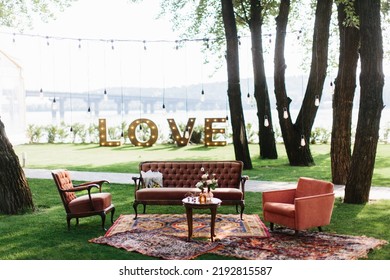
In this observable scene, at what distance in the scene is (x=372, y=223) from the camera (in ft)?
25.5

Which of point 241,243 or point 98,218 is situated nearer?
point 241,243

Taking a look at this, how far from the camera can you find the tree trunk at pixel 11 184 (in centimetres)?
858

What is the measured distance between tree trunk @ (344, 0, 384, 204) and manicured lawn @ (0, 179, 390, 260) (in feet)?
1.58

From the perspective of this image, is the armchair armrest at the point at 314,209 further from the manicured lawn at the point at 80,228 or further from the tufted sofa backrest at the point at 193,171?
the tufted sofa backrest at the point at 193,171

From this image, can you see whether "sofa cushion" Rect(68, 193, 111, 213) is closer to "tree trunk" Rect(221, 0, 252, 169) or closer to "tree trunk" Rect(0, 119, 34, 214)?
"tree trunk" Rect(0, 119, 34, 214)

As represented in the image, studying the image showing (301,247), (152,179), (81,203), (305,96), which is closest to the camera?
(301,247)

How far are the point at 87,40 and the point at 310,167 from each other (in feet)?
29.2

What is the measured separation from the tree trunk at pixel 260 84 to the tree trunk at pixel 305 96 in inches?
60.8

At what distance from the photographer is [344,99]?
439 inches

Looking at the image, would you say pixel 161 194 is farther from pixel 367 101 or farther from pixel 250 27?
pixel 250 27

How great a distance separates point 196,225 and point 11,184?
3446mm

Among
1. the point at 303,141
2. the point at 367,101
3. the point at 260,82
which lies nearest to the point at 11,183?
the point at 367,101
